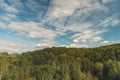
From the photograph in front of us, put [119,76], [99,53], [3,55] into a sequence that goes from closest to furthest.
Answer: [3,55] → [119,76] → [99,53]

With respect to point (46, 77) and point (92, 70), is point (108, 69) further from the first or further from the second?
point (46, 77)

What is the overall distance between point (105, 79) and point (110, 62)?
35.2 feet

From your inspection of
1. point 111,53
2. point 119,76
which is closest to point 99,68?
point 119,76

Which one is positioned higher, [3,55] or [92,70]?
[3,55]

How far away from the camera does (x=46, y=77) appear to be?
427 ft

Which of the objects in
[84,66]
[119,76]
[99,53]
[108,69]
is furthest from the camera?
[99,53]

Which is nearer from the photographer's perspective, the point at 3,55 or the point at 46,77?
the point at 3,55

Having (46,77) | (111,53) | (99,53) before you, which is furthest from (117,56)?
(46,77)

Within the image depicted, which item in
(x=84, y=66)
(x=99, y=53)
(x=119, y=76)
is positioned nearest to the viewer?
(x=119, y=76)

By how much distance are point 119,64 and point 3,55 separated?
64.0 metres

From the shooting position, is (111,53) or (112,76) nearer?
(112,76)

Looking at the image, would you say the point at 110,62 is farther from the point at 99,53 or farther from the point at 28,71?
the point at 28,71

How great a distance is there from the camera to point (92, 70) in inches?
5792

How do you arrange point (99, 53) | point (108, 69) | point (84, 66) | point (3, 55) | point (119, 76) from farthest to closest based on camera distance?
point (99, 53) → point (84, 66) → point (108, 69) → point (119, 76) → point (3, 55)
